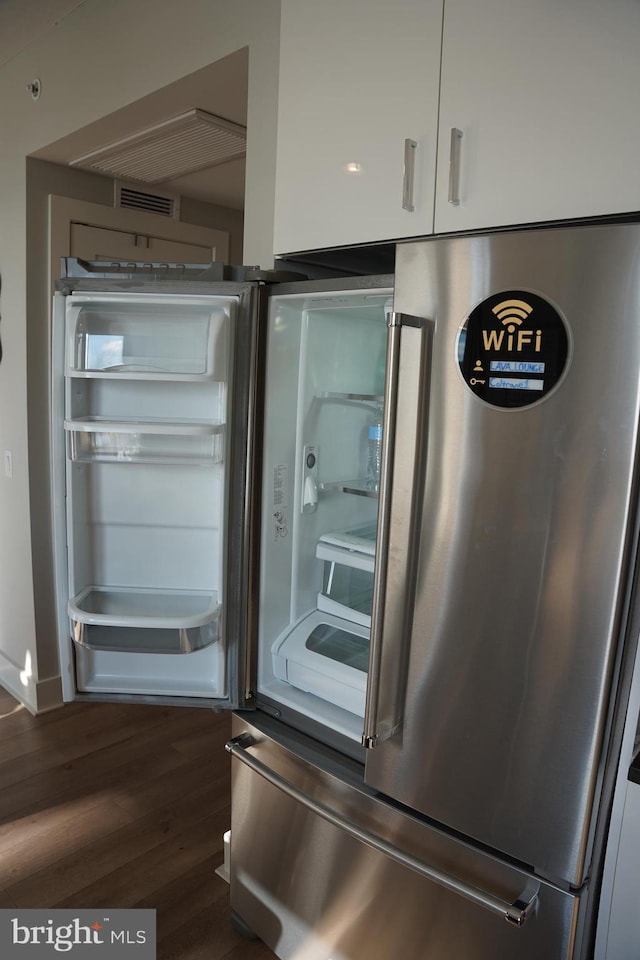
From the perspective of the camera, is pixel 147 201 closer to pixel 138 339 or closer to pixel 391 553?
pixel 138 339

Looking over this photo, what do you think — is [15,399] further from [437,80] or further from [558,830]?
[558,830]

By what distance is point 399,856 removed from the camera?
1470mm

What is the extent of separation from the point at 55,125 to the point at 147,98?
73 cm

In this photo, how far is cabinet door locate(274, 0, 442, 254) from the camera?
1.41 m

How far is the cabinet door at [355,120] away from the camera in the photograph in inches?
55.6

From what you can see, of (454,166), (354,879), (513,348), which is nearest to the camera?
(513,348)

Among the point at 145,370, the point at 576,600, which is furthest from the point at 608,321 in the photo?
the point at 145,370

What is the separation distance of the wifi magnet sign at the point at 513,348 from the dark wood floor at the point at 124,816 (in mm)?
1767

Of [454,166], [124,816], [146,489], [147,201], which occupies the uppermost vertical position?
[147,201]

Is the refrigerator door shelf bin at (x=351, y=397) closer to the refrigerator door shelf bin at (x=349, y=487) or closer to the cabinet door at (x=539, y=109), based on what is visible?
the refrigerator door shelf bin at (x=349, y=487)

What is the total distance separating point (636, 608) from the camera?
117 centimetres

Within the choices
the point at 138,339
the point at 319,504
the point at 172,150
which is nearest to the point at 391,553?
the point at 319,504

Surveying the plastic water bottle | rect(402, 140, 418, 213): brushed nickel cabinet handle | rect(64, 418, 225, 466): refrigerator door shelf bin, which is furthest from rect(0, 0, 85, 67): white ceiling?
the plastic water bottle

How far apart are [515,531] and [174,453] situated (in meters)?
1.04
